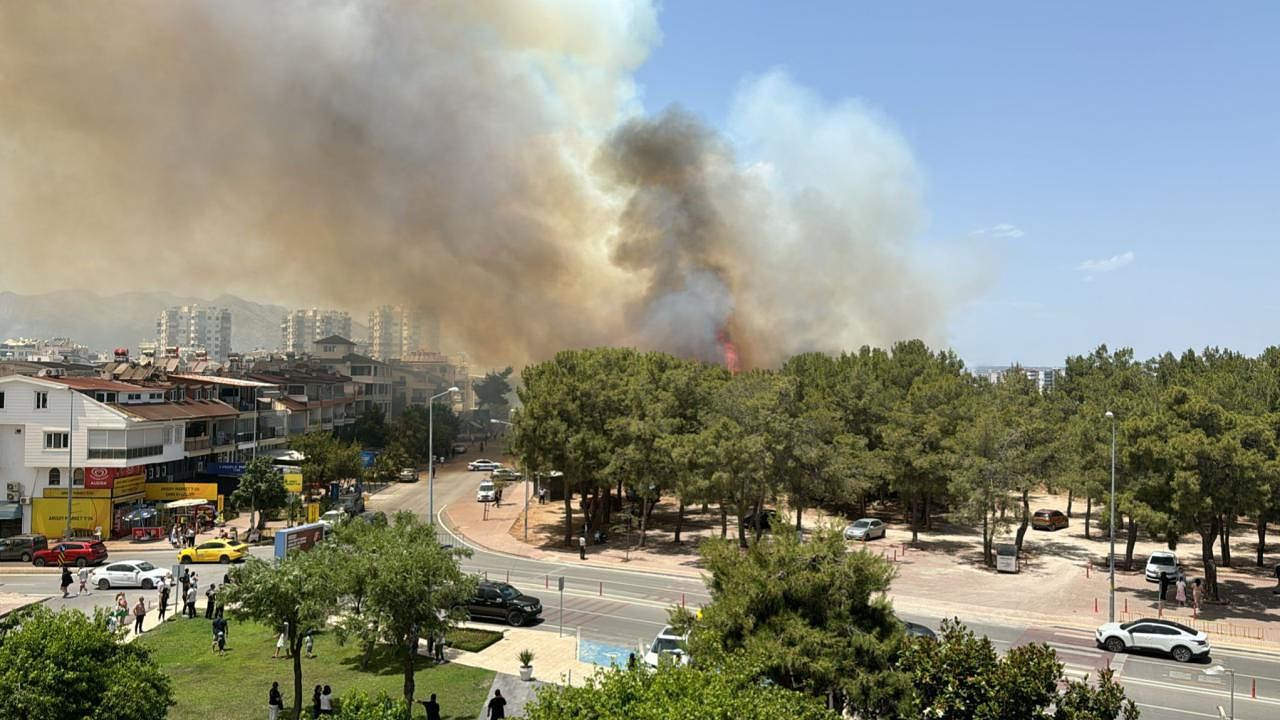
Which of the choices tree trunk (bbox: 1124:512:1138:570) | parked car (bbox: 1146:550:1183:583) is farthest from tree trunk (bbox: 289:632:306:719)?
tree trunk (bbox: 1124:512:1138:570)

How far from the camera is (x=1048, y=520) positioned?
55.4 meters

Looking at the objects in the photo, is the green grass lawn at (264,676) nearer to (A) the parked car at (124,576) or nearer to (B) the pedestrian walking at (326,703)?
(B) the pedestrian walking at (326,703)

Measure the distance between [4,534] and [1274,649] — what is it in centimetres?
5842

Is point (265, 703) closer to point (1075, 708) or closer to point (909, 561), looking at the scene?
point (1075, 708)

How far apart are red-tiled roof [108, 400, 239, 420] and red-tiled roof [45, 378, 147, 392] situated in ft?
3.18

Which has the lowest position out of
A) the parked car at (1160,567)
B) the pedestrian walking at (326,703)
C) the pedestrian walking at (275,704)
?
the pedestrian walking at (275,704)

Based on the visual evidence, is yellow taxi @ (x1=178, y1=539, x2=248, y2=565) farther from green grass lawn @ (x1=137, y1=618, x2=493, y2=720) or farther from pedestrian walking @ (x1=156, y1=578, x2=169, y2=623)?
green grass lawn @ (x1=137, y1=618, x2=493, y2=720)

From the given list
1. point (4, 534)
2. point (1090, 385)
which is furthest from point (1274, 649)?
point (4, 534)

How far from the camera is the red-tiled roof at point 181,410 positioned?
51438 millimetres

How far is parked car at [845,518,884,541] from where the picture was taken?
48.8 m

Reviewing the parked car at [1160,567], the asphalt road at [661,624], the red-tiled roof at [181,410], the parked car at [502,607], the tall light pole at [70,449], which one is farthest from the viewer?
the red-tiled roof at [181,410]

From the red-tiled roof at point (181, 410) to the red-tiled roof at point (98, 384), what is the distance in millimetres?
969

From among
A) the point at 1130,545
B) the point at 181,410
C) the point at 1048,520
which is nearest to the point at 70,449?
the point at 181,410

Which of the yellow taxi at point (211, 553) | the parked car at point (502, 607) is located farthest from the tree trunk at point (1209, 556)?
the yellow taxi at point (211, 553)
